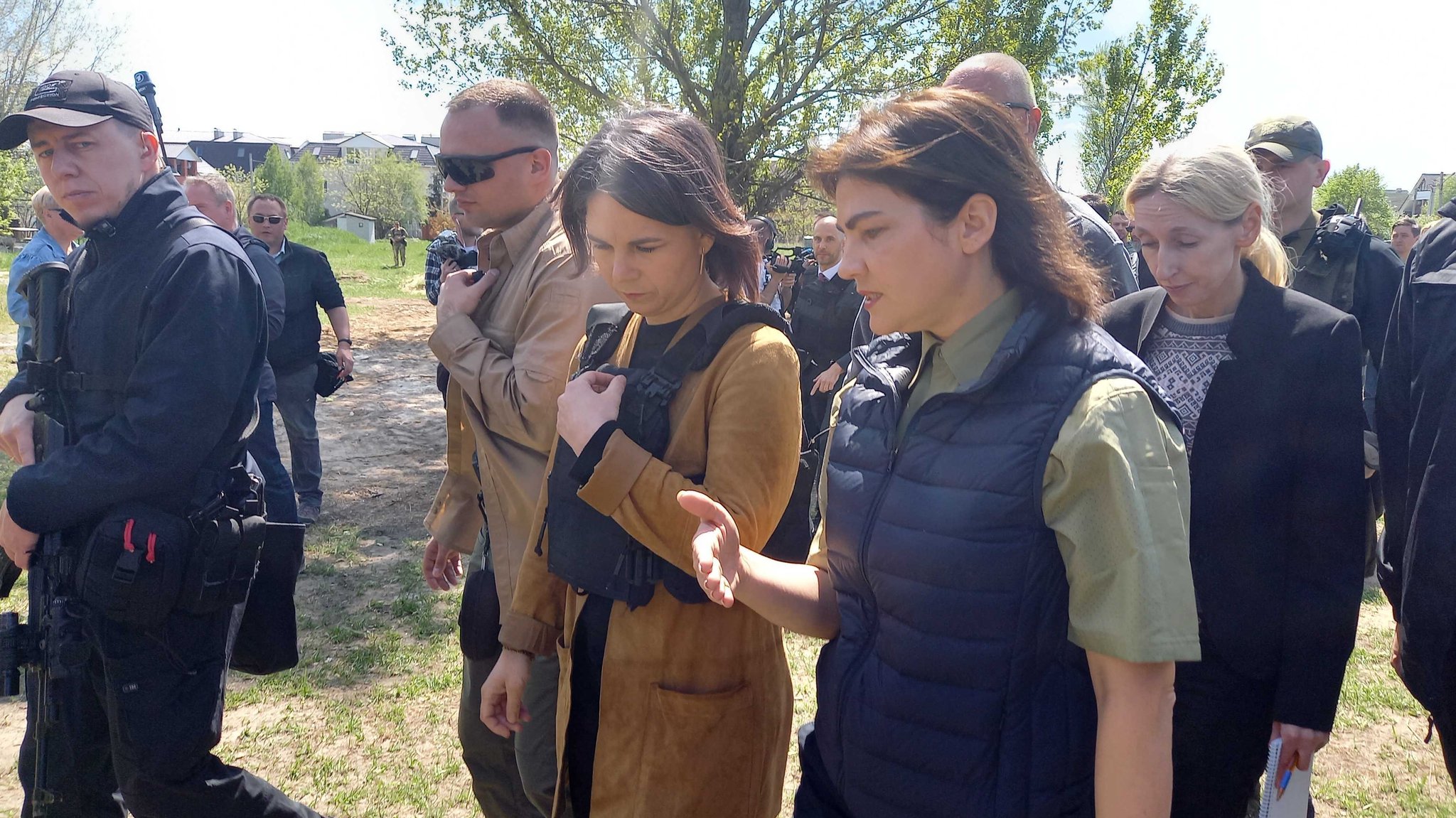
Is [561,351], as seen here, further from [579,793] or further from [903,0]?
[903,0]

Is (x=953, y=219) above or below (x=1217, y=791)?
above

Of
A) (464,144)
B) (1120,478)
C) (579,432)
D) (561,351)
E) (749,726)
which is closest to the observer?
(1120,478)

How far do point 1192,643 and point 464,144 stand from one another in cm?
225

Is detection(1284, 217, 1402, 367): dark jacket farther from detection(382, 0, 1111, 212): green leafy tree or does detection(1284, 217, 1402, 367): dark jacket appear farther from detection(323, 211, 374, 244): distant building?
detection(323, 211, 374, 244): distant building

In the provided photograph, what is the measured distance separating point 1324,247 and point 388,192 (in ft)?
259

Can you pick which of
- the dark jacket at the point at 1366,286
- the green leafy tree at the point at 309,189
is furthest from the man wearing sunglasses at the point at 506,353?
the green leafy tree at the point at 309,189

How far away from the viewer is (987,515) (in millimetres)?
1310

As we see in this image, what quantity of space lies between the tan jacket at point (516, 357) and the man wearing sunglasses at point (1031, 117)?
1.42 meters

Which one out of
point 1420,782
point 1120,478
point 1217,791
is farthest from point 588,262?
point 1420,782

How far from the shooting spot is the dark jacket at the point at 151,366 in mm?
2486

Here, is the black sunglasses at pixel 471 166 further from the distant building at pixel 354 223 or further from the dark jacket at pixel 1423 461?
the distant building at pixel 354 223

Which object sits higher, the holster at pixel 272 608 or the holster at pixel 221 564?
the holster at pixel 221 564

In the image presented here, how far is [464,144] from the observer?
273 centimetres

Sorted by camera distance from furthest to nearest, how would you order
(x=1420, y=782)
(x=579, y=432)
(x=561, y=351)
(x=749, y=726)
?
(x=1420, y=782) < (x=561, y=351) < (x=749, y=726) < (x=579, y=432)
